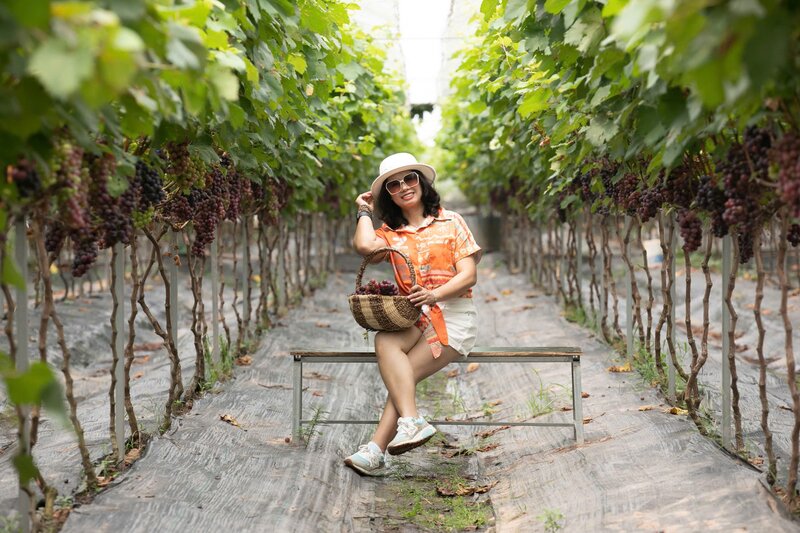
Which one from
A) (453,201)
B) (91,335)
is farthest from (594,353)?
(453,201)

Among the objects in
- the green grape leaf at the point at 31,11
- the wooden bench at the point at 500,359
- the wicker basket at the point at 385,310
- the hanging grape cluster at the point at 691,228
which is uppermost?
the green grape leaf at the point at 31,11

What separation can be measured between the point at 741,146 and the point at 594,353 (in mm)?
4646

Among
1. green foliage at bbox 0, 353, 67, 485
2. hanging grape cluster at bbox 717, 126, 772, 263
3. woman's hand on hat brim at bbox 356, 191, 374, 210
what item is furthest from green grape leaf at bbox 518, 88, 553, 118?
green foliage at bbox 0, 353, 67, 485

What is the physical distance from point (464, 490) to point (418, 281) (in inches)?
43.3

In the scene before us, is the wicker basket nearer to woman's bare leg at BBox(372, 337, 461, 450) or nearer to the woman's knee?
the woman's knee

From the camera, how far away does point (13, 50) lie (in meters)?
2.23

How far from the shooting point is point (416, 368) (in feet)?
15.5

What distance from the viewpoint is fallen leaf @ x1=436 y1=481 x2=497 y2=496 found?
15.3 ft

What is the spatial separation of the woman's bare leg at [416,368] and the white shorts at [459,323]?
50 millimetres

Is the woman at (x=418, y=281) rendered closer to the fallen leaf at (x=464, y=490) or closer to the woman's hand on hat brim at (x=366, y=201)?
the woman's hand on hat brim at (x=366, y=201)

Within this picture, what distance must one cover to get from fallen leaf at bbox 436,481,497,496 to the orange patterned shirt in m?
0.79

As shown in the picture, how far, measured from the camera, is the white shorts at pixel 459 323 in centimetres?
479

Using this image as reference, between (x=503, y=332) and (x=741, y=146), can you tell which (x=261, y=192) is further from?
(x=741, y=146)

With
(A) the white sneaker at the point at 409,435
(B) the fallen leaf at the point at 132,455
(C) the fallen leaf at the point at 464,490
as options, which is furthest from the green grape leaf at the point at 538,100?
(B) the fallen leaf at the point at 132,455
